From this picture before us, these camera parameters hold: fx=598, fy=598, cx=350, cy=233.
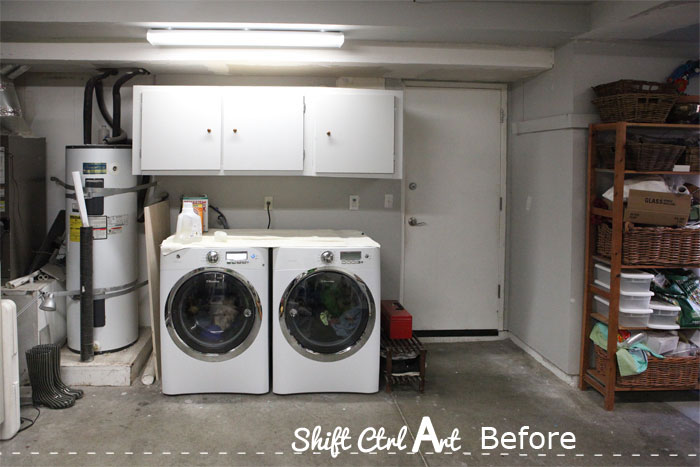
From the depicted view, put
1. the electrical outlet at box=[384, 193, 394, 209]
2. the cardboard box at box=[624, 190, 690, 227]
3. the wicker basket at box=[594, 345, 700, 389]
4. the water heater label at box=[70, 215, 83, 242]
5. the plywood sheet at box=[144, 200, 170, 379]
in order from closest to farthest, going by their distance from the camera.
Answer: the cardboard box at box=[624, 190, 690, 227] < the wicker basket at box=[594, 345, 700, 389] < the plywood sheet at box=[144, 200, 170, 379] < the water heater label at box=[70, 215, 83, 242] < the electrical outlet at box=[384, 193, 394, 209]

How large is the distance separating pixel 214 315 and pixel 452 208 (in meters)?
2.07

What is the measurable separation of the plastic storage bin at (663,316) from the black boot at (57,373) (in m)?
3.44

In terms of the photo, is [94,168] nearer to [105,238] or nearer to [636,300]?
[105,238]

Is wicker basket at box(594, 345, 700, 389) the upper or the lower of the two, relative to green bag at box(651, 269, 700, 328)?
lower

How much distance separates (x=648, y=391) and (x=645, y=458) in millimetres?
931

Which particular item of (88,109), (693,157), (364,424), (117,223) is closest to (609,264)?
(693,157)

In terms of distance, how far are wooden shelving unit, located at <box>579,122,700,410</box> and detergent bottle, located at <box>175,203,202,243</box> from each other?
2.48 m

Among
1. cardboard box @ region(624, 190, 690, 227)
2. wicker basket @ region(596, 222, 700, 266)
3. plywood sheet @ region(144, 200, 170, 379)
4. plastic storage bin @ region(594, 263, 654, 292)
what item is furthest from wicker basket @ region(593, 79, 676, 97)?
plywood sheet @ region(144, 200, 170, 379)

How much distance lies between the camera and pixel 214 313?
3.67m

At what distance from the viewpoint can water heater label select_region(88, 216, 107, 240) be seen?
12.6 feet

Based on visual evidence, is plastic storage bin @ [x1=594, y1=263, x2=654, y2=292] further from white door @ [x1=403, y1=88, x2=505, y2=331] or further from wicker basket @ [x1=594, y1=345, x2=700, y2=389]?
white door @ [x1=403, y1=88, x2=505, y2=331]

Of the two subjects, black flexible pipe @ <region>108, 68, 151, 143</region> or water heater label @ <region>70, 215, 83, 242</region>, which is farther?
black flexible pipe @ <region>108, 68, 151, 143</region>

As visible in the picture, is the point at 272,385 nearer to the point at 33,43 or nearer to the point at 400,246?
the point at 400,246

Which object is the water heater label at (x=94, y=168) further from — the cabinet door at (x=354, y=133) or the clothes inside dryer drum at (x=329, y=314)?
the clothes inside dryer drum at (x=329, y=314)
